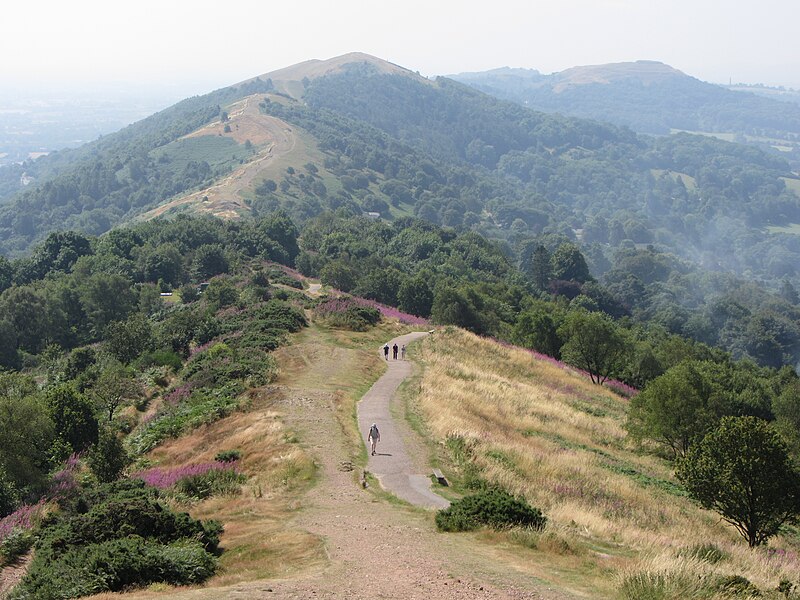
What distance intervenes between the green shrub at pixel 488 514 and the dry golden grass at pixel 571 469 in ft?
2.05

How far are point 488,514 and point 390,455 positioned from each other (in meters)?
7.88

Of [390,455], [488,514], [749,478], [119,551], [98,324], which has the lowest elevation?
[98,324]

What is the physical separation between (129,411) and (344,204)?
6232 inches

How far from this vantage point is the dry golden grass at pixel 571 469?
15750mm

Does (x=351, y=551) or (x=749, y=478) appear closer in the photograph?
(x=351, y=551)

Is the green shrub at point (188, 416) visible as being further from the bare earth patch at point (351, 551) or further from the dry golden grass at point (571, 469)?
the dry golden grass at point (571, 469)

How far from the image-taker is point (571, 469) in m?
25.9

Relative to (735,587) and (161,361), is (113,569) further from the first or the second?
(161,361)

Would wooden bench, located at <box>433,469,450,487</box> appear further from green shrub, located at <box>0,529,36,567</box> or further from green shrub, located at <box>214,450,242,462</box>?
green shrub, located at <box>0,529,36,567</box>

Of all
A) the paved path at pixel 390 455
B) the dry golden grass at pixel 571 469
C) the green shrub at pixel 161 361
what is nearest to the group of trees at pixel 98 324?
the green shrub at pixel 161 361

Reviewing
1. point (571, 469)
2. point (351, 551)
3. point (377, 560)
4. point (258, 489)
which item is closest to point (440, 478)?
point (258, 489)

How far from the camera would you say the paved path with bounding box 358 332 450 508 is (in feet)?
68.4

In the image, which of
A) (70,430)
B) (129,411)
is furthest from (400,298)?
(70,430)

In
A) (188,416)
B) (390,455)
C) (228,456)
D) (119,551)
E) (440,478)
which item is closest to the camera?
(119,551)
